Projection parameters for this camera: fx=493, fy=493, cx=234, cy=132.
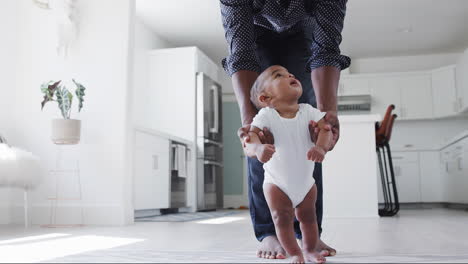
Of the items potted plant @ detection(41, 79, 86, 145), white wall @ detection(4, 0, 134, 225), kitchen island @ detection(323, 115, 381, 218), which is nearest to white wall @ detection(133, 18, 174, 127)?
white wall @ detection(4, 0, 134, 225)

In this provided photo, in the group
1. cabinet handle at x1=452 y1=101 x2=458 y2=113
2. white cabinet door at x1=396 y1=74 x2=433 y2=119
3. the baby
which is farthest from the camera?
white cabinet door at x1=396 y1=74 x2=433 y2=119

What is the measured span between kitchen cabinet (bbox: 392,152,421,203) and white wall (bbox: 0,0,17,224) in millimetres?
5494

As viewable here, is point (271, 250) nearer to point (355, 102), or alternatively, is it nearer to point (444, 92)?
point (355, 102)

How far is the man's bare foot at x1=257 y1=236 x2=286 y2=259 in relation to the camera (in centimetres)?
147

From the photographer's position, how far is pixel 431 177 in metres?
7.41

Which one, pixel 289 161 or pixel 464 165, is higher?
pixel 464 165

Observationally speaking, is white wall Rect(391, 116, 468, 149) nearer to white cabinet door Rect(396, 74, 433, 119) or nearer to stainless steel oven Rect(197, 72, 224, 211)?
white cabinet door Rect(396, 74, 433, 119)

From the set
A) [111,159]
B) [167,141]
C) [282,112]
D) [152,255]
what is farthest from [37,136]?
[282,112]

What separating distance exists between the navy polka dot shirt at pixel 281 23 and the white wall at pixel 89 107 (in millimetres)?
2389

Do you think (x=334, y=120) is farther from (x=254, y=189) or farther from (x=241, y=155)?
(x=241, y=155)

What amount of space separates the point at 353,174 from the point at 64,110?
8.52 feet

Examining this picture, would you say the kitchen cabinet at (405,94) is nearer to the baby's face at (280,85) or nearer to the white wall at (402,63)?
the white wall at (402,63)

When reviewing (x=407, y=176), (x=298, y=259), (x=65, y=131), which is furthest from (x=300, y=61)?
(x=407, y=176)

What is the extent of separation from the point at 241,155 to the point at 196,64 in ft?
7.26
